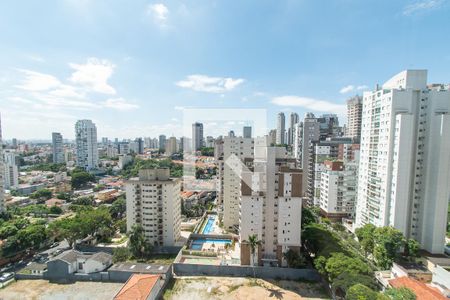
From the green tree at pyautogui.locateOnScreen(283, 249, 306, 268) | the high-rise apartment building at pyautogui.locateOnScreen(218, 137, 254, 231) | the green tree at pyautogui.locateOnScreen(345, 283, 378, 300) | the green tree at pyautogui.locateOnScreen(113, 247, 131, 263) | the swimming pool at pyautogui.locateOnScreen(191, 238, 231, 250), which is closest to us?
the green tree at pyautogui.locateOnScreen(345, 283, 378, 300)

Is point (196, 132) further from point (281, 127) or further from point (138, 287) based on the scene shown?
point (281, 127)

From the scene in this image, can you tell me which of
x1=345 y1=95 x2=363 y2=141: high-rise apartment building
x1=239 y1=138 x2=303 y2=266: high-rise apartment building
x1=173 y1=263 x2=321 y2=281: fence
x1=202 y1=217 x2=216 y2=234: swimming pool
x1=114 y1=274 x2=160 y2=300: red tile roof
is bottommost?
x1=202 y1=217 x2=216 y2=234: swimming pool

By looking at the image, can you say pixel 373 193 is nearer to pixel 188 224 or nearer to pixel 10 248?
pixel 188 224

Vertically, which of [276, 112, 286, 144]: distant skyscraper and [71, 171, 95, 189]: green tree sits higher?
[276, 112, 286, 144]: distant skyscraper

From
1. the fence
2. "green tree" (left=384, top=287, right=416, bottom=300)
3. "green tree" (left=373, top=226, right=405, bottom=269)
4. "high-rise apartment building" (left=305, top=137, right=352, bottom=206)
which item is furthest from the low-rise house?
"high-rise apartment building" (left=305, top=137, right=352, bottom=206)

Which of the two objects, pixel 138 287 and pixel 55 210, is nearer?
pixel 138 287

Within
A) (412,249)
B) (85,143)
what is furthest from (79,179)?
(412,249)

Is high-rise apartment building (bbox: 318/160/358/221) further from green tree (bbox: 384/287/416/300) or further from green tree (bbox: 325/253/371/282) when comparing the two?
green tree (bbox: 384/287/416/300)
